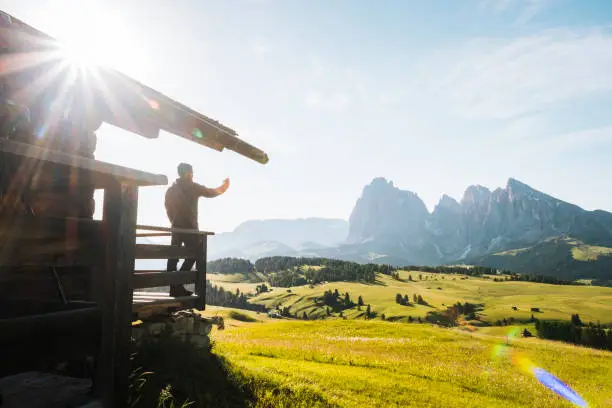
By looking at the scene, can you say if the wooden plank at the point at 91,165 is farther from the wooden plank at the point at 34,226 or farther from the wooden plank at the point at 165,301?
the wooden plank at the point at 165,301

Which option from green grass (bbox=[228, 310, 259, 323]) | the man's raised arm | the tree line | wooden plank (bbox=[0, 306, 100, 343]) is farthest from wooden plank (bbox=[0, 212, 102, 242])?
green grass (bbox=[228, 310, 259, 323])

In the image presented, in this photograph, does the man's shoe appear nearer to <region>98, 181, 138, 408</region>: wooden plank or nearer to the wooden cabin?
the wooden cabin

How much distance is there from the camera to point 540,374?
22312 millimetres

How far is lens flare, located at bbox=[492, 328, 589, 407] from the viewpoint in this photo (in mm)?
17812

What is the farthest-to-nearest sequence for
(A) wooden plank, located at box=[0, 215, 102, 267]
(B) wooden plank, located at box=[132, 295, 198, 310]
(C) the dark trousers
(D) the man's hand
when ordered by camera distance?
(D) the man's hand
(C) the dark trousers
(B) wooden plank, located at box=[132, 295, 198, 310]
(A) wooden plank, located at box=[0, 215, 102, 267]

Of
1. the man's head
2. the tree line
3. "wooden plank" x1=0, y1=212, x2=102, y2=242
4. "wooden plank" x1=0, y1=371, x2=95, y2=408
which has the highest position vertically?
the man's head

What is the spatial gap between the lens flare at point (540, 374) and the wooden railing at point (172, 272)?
51.4 ft

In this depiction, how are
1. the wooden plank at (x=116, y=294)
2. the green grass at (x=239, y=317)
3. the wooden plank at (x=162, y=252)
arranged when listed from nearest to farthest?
the wooden plank at (x=116, y=294)
the wooden plank at (x=162, y=252)
the green grass at (x=239, y=317)

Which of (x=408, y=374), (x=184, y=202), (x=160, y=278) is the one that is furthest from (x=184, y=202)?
(x=408, y=374)

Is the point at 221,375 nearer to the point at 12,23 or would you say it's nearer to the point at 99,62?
the point at 99,62

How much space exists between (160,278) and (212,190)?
165 inches

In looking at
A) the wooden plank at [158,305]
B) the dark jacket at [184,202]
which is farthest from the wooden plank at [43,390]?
the dark jacket at [184,202]

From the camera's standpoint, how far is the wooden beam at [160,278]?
29.3ft

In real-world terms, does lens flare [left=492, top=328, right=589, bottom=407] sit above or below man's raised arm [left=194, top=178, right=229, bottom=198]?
below
